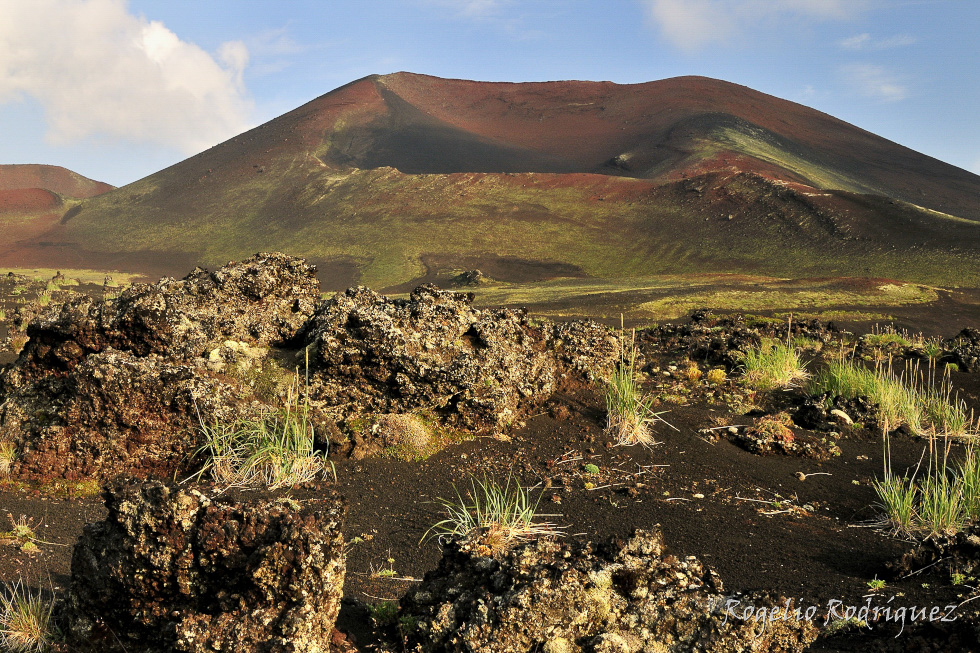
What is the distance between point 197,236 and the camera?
2152 inches

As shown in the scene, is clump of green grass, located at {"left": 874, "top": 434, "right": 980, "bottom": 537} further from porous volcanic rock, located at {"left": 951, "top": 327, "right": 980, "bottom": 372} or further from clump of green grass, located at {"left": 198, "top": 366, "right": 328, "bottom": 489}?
porous volcanic rock, located at {"left": 951, "top": 327, "right": 980, "bottom": 372}

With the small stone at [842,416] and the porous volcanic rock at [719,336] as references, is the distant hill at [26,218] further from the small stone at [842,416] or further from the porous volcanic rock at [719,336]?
the small stone at [842,416]

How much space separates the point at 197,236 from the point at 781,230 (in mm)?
40803

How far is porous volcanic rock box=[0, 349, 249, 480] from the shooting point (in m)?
6.14

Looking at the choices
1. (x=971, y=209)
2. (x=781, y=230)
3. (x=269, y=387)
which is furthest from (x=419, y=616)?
(x=971, y=209)

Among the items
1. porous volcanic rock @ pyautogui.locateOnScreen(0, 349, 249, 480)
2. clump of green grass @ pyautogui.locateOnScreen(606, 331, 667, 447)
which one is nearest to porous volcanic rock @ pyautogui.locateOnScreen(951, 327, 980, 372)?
clump of green grass @ pyautogui.locateOnScreen(606, 331, 667, 447)

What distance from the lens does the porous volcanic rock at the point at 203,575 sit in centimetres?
275

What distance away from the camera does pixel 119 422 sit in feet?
20.3

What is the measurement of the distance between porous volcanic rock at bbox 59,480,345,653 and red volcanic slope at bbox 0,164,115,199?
106 m

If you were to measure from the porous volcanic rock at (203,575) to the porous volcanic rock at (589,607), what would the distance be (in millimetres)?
478

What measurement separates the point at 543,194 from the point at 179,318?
50.5m

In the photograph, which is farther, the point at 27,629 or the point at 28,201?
the point at 28,201

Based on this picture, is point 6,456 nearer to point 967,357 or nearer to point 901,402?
point 901,402
